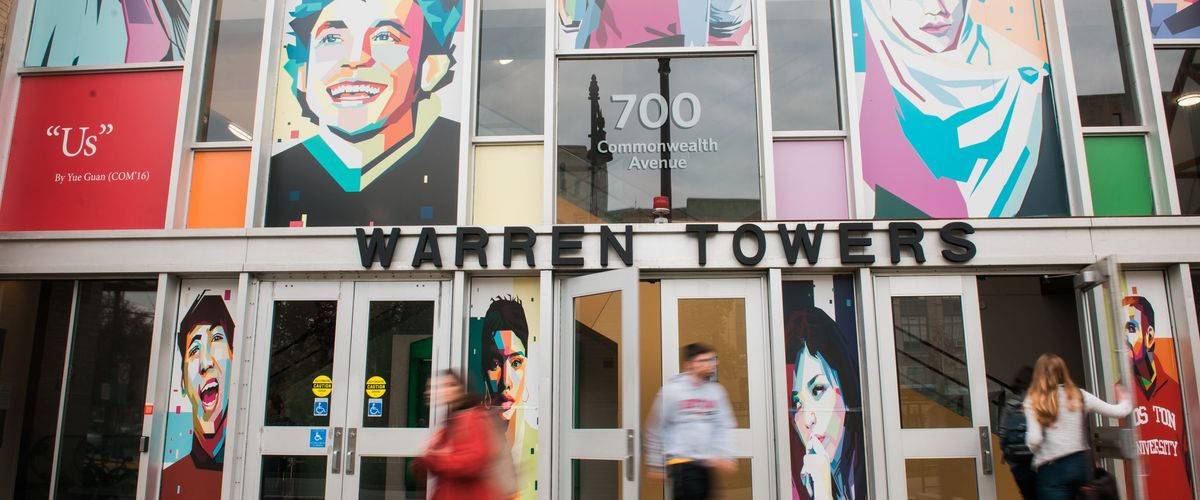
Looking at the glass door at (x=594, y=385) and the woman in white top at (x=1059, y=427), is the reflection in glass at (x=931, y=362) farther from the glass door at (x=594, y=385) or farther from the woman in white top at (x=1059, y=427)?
the glass door at (x=594, y=385)

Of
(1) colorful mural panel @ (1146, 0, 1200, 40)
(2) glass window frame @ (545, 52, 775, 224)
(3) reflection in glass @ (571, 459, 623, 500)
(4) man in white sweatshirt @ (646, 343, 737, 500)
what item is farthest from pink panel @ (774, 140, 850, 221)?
(1) colorful mural panel @ (1146, 0, 1200, 40)

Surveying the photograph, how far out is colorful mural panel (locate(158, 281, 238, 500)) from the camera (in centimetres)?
732

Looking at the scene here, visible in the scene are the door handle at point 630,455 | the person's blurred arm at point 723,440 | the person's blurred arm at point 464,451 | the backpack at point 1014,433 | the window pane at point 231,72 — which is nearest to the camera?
the person's blurred arm at point 464,451

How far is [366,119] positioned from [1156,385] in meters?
7.82

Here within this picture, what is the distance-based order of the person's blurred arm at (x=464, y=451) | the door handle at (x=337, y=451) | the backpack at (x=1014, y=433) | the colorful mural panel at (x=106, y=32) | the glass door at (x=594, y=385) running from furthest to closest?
the colorful mural panel at (x=106, y=32) < the door handle at (x=337, y=451) < the glass door at (x=594, y=385) < the backpack at (x=1014, y=433) < the person's blurred arm at (x=464, y=451)

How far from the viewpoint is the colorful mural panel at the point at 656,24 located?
784 cm

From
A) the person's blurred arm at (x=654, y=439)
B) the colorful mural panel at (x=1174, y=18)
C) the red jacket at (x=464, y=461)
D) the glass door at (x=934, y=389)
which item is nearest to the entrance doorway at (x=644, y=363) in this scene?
the person's blurred arm at (x=654, y=439)

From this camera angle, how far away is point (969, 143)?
291 inches

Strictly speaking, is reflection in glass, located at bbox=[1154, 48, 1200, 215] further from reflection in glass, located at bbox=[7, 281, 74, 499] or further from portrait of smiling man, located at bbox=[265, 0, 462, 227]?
reflection in glass, located at bbox=[7, 281, 74, 499]

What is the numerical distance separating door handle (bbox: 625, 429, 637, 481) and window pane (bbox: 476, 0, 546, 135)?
3.13 m

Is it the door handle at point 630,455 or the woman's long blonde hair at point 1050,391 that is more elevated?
the woman's long blonde hair at point 1050,391

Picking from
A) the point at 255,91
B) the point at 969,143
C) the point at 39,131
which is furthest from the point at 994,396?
the point at 39,131

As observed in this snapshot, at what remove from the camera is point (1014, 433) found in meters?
6.03

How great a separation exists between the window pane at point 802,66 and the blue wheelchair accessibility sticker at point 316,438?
5.25 metres
